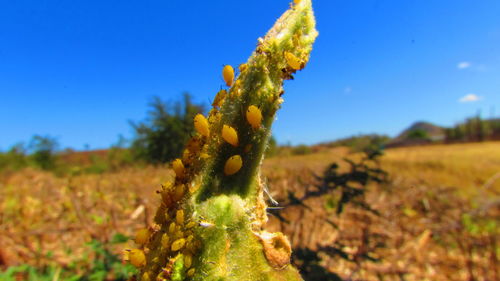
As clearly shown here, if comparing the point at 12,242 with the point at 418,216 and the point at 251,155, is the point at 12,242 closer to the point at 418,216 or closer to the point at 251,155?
the point at 251,155

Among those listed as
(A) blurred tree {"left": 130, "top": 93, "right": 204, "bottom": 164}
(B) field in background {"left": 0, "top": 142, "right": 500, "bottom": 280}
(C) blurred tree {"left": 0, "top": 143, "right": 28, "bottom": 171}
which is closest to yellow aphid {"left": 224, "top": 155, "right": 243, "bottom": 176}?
(B) field in background {"left": 0, "top": 142, "right": 500, "bottom": 280}

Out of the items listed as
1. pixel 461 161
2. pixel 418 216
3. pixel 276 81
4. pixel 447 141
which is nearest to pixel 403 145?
pixel 447 141

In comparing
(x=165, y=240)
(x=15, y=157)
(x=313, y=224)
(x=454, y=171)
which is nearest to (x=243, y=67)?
(x=165, y=240)

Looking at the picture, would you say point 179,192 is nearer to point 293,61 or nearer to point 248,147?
point 248,147

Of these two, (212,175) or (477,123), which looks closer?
(212,175)

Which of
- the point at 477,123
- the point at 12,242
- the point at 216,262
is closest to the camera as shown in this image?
the point at 216,262

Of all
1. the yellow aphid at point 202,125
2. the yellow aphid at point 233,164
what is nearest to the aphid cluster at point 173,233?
the yellow aphid at point 202,125

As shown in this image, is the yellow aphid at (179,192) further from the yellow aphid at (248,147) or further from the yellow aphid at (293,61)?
the yellow aphid at (293,61)
